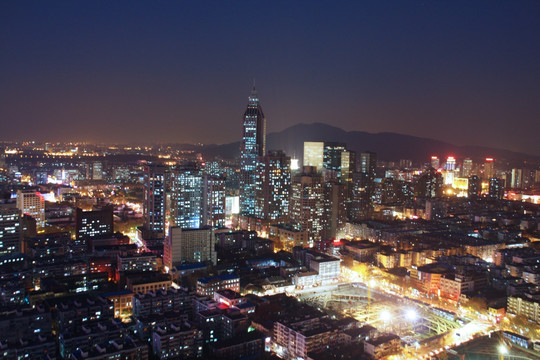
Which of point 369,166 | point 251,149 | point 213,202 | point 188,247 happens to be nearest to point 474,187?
point 369,166

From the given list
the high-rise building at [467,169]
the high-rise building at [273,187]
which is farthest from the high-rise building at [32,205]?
the high-rise building at [467,169]

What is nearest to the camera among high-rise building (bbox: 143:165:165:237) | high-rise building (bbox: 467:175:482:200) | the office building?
the office building

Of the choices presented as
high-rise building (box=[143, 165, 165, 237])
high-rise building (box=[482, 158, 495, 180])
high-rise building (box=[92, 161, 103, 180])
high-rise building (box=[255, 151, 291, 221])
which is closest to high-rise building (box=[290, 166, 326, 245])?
high-rise building (box=[255, 151, 291, 221])

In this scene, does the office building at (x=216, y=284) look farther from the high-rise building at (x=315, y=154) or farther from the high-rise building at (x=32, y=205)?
the high-rise building at (x=315, y=154)

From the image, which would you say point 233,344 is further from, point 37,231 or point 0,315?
point 37,231

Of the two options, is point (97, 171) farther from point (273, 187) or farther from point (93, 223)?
point (93, 223)

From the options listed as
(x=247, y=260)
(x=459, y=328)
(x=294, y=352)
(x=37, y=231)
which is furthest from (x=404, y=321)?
(x=37, y=231)

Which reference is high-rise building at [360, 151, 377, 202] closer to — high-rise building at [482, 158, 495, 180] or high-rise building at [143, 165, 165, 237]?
high-rise building at [143, 165, 165, 237]

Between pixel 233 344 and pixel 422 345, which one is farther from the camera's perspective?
pixel 422 345
